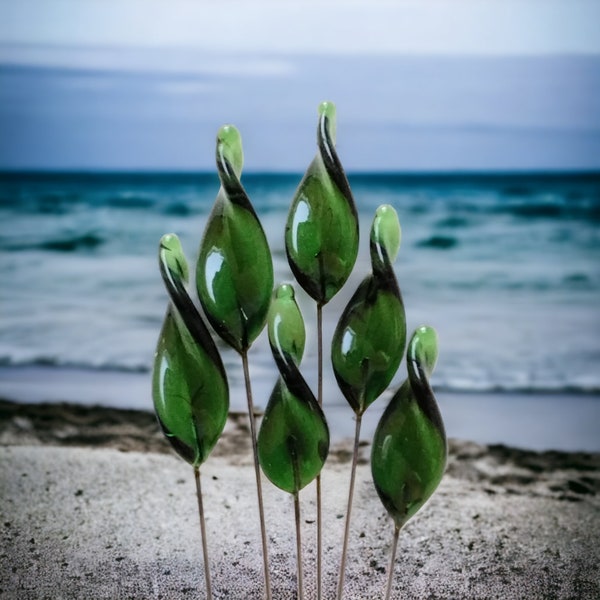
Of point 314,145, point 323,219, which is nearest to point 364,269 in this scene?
point 314,145

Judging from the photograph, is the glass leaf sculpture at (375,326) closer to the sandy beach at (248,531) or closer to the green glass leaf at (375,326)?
the green glass leaf at (375,326)

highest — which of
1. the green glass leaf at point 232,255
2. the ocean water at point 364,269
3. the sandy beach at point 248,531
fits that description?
the green glass leaf at point 232,255

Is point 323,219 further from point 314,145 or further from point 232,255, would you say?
point 314,145

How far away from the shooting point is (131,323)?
5.51ft

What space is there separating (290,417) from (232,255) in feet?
0.30

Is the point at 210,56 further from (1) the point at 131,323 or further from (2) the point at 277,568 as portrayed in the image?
(2) the point at 277,568

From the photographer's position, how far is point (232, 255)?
44 centimetres

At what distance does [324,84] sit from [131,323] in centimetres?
62

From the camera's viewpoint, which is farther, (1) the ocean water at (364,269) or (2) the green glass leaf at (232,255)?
(1) the ocean water at (364,269)

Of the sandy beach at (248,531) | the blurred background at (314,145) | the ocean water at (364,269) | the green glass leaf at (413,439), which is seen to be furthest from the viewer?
the ocean water at (364,269)

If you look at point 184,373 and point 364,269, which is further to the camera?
point 364,269

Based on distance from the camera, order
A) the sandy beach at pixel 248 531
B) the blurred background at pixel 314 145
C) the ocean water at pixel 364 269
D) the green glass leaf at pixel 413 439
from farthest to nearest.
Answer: the ocean water at pixel 364 269 → the blurred background at pixel 314 145 → the sandy beach at pixel 248 531 → the green glass leaf at pixel 413 439

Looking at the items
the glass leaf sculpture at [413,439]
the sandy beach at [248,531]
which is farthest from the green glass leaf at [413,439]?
the sandy beach at [248,531]

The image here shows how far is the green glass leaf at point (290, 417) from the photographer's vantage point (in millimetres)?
436
